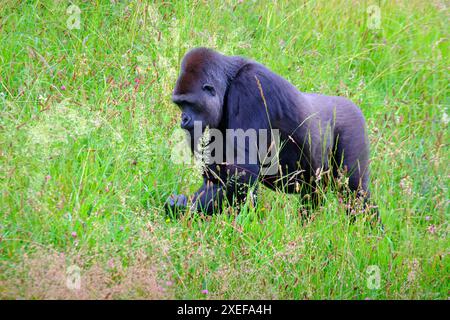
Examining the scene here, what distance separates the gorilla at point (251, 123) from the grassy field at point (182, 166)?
17 cm

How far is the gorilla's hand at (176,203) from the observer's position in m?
3.97

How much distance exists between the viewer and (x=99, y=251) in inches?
129

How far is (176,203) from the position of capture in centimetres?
398

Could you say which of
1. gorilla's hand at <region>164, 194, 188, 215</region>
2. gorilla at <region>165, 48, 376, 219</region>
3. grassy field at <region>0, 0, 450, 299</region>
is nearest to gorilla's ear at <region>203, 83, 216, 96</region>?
gorilla at <region>165, 48, 376, 219</region>

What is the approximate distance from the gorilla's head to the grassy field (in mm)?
369

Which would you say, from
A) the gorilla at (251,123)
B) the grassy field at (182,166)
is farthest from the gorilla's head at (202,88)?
the grassy field at (182,166)

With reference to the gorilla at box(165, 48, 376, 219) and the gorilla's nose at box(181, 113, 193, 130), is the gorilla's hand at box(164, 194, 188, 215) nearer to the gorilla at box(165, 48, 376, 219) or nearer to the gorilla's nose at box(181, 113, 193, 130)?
the gorilla at box(165, 48, 376, 219)

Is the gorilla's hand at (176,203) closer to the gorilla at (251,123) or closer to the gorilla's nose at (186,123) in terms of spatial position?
the gorilla at (251,123)

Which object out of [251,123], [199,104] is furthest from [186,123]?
[251,123]

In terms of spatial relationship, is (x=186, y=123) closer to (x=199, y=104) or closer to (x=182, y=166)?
(x=199, y=104)

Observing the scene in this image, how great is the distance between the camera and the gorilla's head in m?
4.05

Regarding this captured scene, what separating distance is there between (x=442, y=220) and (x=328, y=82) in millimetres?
1750


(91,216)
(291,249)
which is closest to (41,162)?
(91,216)
